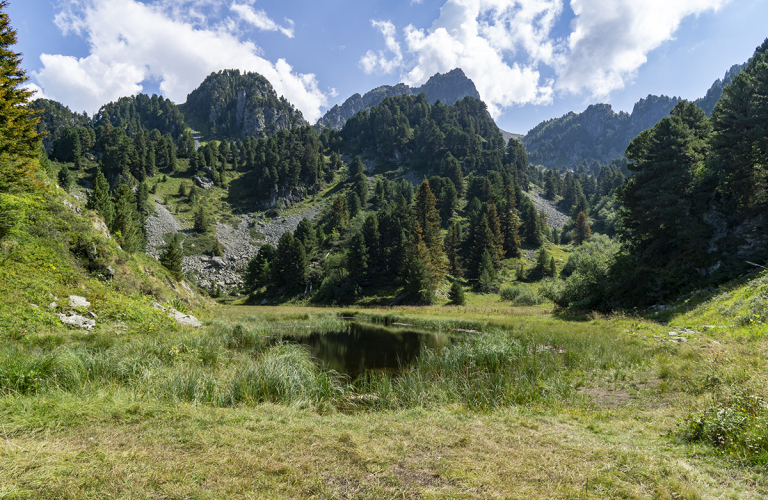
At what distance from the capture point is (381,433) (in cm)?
695

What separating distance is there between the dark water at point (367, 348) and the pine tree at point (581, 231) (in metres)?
92.3

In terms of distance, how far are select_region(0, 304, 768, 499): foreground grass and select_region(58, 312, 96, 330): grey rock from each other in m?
3.49

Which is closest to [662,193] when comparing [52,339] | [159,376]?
[159,376]

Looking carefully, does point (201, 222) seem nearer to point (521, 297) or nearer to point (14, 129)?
point (14, 129)

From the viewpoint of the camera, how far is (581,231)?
100875mm

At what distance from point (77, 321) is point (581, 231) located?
11619cm

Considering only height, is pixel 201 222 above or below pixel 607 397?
above

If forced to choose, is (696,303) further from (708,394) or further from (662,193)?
(708,394)

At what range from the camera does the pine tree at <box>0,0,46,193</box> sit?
63.7ft

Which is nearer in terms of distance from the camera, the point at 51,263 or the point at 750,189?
the point at 51,263

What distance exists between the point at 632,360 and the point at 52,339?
23.6 meters

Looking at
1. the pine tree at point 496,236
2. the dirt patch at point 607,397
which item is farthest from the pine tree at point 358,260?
the dirt patch at point 607,397

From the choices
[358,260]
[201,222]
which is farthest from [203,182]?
[358,260]

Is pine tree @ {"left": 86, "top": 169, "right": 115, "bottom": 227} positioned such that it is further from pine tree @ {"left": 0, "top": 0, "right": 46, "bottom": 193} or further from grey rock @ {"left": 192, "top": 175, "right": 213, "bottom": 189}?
grey rock @ {"left": 192, "top": 175, "right": 213, "bottom": 189}
